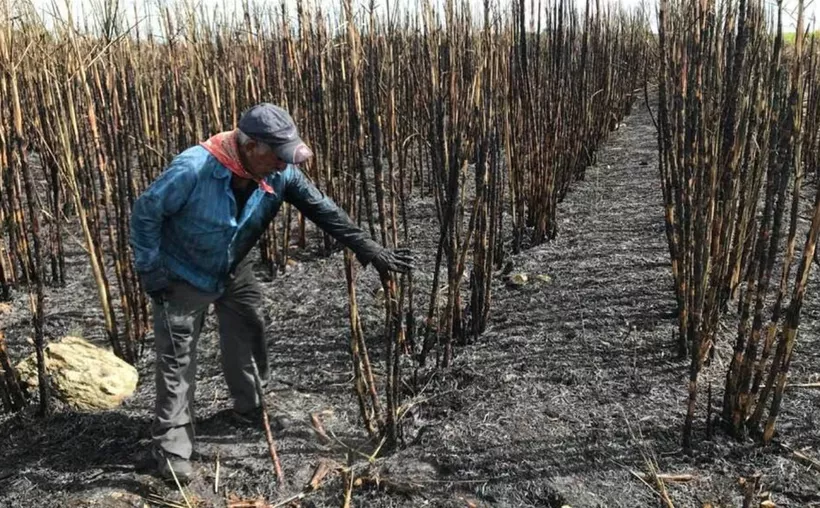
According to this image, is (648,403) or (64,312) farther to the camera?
(64,312)

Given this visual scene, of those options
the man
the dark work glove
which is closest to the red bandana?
the man

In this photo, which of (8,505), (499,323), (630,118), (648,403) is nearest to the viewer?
(8,505)

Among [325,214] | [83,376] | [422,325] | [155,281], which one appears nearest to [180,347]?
[155,281]

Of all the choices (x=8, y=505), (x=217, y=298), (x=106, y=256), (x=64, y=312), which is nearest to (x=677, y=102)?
(x=217, y=298)

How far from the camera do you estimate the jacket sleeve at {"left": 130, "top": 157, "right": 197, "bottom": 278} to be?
62.8 inches

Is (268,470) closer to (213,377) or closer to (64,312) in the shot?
(213,377)

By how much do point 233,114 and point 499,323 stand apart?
1.50 metres

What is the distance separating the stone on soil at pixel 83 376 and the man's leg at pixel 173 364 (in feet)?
1.80

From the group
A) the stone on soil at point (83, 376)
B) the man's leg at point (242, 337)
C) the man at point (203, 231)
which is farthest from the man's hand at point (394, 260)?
the stone on soil at point (83, 376)

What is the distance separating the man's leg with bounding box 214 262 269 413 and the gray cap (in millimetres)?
545

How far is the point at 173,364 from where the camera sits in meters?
1.75

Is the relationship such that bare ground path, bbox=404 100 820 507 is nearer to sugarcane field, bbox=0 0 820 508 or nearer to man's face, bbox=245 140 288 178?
sugarcane field, bbox=0 0 820 508

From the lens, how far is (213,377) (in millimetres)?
2408

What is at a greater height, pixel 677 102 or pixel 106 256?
pixel 677 102
